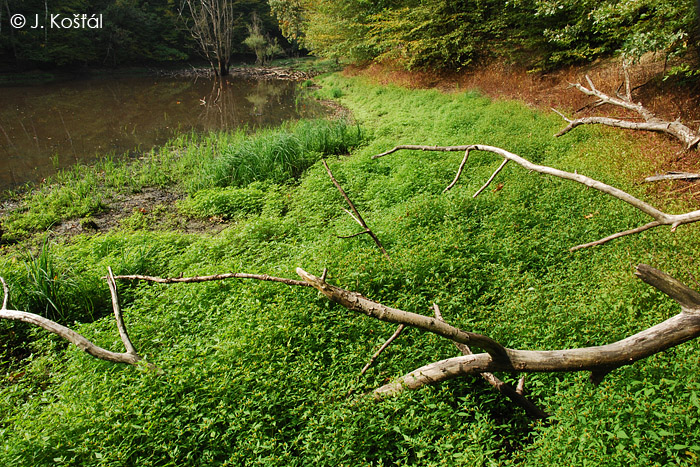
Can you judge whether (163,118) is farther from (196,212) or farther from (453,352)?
(453,352)

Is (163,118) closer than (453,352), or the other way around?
→ (453,352)

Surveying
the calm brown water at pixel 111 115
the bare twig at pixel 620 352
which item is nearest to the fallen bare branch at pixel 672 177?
the bare twig at pixel 620 352

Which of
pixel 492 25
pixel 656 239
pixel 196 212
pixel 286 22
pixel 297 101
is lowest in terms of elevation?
pixel 196 212

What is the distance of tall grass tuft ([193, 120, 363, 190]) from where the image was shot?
8.52 metres

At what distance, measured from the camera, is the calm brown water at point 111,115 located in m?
10.6

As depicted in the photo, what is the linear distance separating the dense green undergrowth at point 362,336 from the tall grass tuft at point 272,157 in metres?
1.80

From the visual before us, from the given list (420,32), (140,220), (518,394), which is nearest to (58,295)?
(140,220)

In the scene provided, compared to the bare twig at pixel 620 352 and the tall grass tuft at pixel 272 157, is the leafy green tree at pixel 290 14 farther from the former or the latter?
the bare twig at pixel 620 352

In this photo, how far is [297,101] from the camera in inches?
738

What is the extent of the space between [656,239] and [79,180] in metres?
10.2

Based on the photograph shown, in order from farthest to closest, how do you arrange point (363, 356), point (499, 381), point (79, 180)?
point (79, 180) → point (363, 356) → point (499, 381)

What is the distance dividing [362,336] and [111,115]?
52.5ft

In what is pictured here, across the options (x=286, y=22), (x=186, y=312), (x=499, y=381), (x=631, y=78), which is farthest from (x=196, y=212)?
(x=286, y=22)

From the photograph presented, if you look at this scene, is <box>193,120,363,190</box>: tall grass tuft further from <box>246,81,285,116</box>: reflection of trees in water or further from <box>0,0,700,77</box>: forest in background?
<box>246,81,285,116</box>: reflection of trees in water
